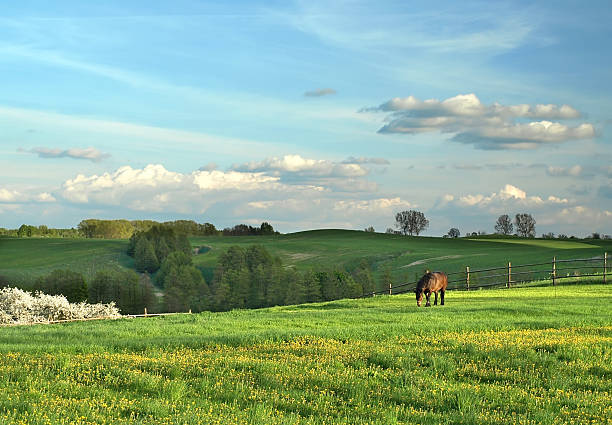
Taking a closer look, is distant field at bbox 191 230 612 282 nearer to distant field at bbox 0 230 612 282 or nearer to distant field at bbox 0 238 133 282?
distant field at bbox 0 230 612 282

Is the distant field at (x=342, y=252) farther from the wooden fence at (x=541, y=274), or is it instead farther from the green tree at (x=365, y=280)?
the wooden fence at (x=541, y=274)

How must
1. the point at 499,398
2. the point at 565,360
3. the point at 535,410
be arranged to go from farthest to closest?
the point at 565,360 → the point at 499,398 → the point at 535,410

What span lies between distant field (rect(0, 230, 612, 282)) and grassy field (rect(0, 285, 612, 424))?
105m

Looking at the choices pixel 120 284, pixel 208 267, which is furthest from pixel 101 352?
pixel 208 267

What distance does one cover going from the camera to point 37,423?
1091 cm

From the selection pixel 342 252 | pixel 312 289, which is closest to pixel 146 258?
pixel 342 252

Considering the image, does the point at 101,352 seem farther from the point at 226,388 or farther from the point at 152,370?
the point at 226,388

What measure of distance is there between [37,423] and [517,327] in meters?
19.6

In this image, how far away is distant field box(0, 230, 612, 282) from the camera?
445 ft

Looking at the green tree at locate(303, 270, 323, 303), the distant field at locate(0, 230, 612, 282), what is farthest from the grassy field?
the distant field at locate(0, 230, 612, 282)

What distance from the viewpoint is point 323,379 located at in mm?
14656

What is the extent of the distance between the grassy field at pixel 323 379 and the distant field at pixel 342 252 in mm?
104782

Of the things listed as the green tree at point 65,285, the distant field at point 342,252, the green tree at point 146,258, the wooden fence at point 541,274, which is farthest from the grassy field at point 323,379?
the green tree at point 146,258

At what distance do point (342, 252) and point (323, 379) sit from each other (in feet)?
510
